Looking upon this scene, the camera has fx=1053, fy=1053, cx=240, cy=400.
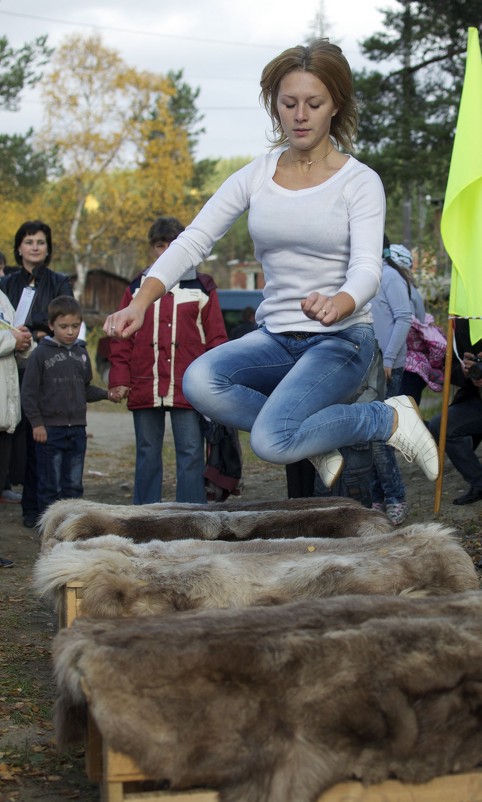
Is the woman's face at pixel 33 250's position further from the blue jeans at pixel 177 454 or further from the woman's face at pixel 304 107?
the woman's face at pixel 304 107

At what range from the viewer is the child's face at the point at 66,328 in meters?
7.89

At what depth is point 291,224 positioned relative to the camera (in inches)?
175

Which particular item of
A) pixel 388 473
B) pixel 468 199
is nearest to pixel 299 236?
pixel 468 199

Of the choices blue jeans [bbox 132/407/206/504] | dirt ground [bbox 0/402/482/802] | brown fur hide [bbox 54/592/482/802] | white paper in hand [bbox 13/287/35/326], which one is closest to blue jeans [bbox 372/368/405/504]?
dirt ground [bbox 0/402/482/802]

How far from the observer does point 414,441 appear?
4711 mm

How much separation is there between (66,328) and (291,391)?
3904 millimetres

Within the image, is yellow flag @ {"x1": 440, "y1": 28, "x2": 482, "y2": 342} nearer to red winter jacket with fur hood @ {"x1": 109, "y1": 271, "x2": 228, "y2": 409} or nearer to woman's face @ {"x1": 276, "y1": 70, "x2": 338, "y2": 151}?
red winter jacket with fur hood @ {"x1": 109, "y1": 271, "x2": 228, "y2": 409}

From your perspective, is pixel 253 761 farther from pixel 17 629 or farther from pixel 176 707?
pixel 17 629

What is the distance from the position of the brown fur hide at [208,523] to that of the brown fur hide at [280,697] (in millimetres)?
1443

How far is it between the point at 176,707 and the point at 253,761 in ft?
0.77

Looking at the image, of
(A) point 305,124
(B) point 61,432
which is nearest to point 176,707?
(A) point 305,124

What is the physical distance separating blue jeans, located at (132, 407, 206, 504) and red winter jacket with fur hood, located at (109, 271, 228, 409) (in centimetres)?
14

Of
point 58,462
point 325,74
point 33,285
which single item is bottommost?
point 58,462

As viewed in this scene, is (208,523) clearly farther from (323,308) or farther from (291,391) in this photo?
(323,308)
